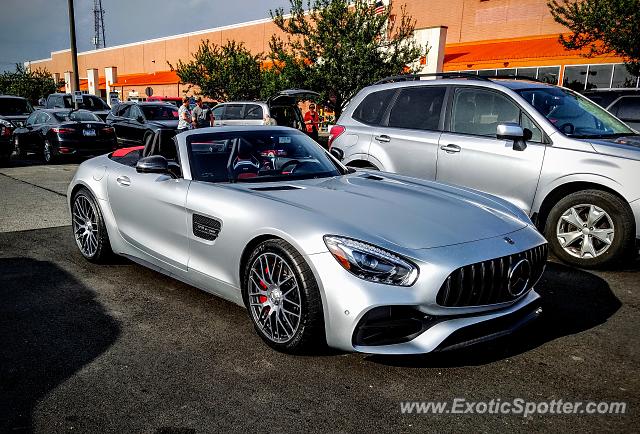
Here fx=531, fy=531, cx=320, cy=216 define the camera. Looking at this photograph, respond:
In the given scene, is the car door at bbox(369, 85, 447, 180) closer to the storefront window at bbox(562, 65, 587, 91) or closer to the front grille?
the front grille

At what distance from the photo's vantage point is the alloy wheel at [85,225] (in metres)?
5.11

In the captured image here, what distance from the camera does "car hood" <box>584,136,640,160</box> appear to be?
5031 mm

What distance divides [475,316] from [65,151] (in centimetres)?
1339

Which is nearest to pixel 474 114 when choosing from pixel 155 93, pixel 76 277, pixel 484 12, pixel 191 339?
pixel 191 339

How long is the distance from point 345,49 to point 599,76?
40.2 feet

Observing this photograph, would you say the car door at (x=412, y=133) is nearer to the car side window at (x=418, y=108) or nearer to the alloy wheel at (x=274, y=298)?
the car side window at (x=418, y=108)

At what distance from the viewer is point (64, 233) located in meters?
6.52

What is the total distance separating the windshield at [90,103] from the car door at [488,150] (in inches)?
676

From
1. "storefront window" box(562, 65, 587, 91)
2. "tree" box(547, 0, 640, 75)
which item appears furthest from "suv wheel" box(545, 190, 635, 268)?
"storefront window" box(562, 65, 587, 91)

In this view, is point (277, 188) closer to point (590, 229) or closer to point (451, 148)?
point (451, 148)

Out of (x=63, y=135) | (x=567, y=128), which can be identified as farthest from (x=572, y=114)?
(x=63, y=135)

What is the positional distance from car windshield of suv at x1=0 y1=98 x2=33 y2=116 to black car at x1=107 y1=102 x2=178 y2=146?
2.93m

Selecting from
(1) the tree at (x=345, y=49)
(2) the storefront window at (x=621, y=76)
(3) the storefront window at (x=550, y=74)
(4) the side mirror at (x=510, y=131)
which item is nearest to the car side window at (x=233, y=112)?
(1) the tree at (x=345, y=49)

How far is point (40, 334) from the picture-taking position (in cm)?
366
